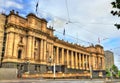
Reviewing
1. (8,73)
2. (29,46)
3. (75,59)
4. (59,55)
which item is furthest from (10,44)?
(75,59)

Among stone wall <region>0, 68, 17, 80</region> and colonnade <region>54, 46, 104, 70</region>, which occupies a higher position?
colonnade <region>54, 46, 104, 70</region>

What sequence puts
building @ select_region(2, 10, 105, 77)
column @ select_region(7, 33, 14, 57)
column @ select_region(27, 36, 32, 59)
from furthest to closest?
column @ select_region(27, 36, 32, 59), building @ select_region(2, 10, 105, 77), column @ select_region(7, 33, 14, 57)

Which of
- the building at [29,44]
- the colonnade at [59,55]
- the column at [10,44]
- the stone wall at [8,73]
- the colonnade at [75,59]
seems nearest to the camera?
the stone wall at [8,73]

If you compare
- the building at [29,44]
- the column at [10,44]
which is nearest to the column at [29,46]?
the building at [29,44]

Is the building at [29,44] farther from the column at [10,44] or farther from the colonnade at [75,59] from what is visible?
the colonnade at [75,59]

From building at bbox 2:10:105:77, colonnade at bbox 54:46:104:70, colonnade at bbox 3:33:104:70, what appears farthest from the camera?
colonnade at bbox 54:46:104:70

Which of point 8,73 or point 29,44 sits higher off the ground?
point 29,44

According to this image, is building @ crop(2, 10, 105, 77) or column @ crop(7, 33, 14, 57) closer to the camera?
column @ crop(7, 33, 14, 57)

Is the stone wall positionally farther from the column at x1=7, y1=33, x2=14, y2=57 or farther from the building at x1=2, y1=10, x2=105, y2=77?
the column at x1=7, y1=33, x2=14, y2=57

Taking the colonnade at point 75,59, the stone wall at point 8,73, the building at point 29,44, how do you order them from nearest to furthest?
the stone wall at point 8,73 → the building at point 29,44 → the colonnade at point 75,59

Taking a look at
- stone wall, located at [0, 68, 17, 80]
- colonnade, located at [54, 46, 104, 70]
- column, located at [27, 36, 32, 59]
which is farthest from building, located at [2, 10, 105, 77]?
stone wall, located at [0, 68, 17, 80]

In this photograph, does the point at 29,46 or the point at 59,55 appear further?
the point at 59,55

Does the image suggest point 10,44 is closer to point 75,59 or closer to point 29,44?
A: point 29,44

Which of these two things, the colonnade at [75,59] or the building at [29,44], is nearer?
the building at [29,44]
